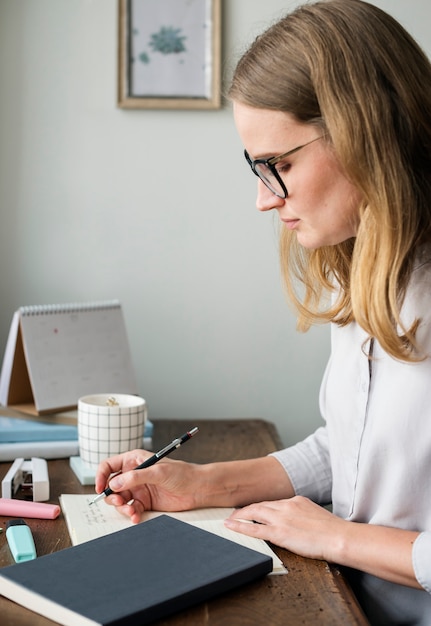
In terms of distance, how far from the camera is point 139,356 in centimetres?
214

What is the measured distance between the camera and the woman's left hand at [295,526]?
3.57 feet

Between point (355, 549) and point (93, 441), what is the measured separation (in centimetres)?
56

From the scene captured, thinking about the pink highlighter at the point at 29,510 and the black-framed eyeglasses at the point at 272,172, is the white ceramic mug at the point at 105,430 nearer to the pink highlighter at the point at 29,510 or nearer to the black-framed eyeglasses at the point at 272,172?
the pink highlighter at the point at 29,510

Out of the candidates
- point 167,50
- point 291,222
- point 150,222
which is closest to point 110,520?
point 291,222

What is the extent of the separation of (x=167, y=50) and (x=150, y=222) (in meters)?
0.42

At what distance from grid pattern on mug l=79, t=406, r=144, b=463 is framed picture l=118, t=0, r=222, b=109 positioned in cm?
91

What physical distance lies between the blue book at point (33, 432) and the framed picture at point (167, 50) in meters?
0.85

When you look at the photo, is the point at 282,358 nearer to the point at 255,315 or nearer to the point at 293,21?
the point at 255,315

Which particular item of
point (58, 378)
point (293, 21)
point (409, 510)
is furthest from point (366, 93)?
Answer: point (58, 378)

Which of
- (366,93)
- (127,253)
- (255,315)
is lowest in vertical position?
(255,315)

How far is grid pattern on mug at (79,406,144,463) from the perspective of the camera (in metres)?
1.45

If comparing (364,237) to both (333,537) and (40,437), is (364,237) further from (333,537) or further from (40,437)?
(40,437)

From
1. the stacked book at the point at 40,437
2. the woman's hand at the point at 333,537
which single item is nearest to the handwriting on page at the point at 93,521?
the woman's hand at the point at 333,537

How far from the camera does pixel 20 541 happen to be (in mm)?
1084
